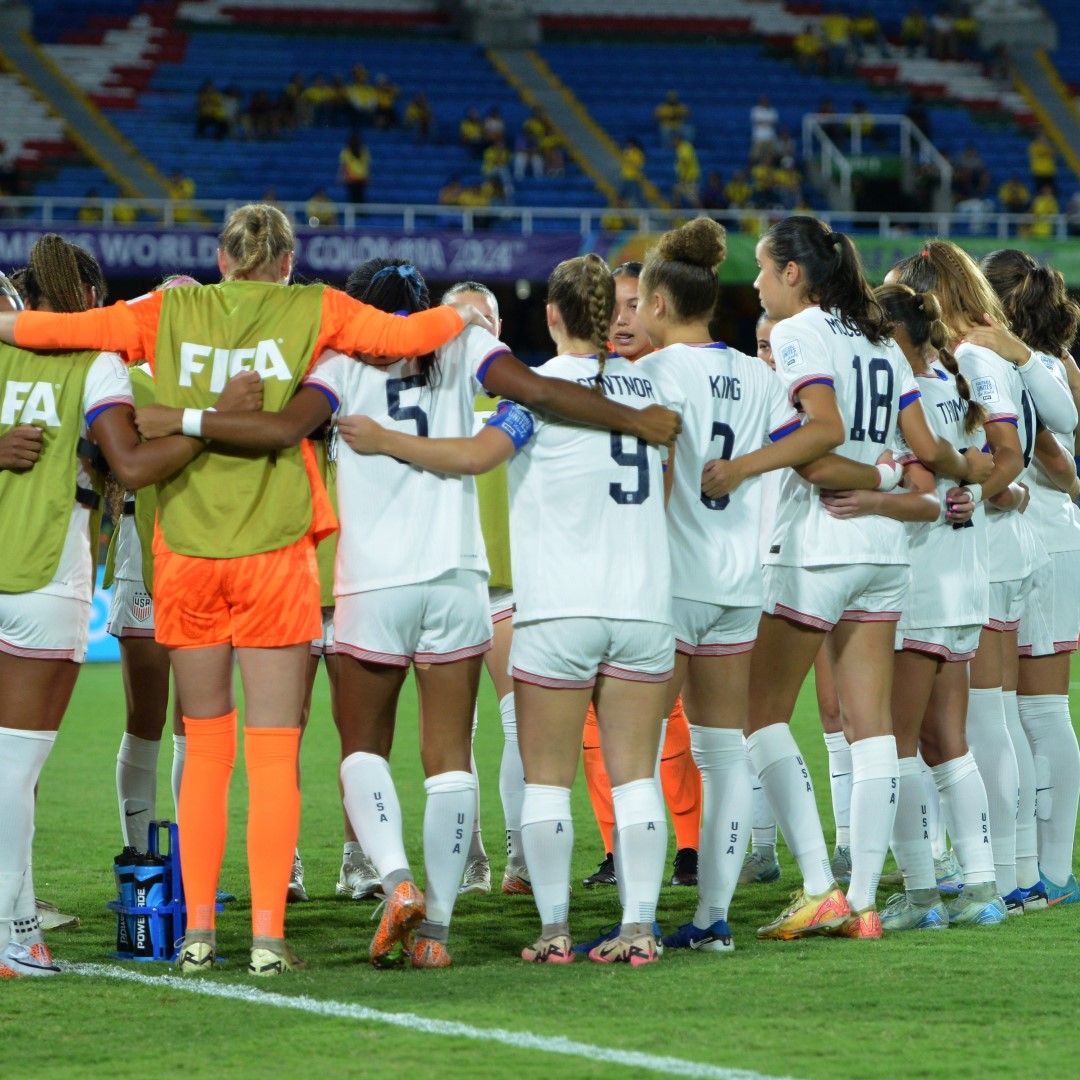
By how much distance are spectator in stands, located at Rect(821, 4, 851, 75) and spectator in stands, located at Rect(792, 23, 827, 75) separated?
0.40 ft

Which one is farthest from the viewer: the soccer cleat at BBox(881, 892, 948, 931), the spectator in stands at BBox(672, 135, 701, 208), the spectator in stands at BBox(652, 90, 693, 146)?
the spectator in stands at BBox(652, 90, 693, 146)

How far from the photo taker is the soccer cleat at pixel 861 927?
5.21m

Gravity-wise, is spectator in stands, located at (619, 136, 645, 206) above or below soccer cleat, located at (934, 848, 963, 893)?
above

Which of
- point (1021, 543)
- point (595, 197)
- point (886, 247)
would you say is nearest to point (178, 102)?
point (595, 197)

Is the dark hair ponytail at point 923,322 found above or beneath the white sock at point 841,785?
above

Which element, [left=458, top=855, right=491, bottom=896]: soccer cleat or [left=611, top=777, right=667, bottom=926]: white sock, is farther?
[left=458, top=855, right=491, bottom=896]: soccer cleat

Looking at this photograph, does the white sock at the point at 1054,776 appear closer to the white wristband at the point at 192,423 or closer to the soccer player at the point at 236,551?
the soccer player at the point at 236,551

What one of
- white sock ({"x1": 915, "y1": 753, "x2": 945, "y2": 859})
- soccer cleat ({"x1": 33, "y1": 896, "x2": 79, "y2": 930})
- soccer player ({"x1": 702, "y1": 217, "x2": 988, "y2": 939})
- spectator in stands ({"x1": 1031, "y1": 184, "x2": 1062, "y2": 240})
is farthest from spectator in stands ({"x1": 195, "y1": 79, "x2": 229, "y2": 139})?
soccer player ({"x1": 702, "y1": 217, "x2": 988, "y2": 939})

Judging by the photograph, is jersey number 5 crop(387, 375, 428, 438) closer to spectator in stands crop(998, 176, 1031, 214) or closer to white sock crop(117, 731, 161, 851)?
white sock crop(117, 731, 161, 851)

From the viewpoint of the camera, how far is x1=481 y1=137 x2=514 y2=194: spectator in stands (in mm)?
25672

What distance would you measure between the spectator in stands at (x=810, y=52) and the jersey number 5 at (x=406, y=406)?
27184 millimetres

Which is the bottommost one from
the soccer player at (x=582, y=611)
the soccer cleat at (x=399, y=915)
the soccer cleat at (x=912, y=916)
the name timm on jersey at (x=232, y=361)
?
the soccer cleat at (x=912, y=916)

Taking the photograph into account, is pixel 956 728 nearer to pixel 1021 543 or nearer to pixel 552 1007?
pixel 1021 543

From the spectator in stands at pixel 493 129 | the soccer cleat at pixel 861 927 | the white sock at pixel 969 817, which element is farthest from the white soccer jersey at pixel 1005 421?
the spectator in stands at pixel 493 129
